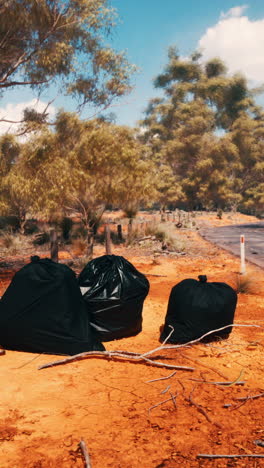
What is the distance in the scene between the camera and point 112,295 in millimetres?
4887

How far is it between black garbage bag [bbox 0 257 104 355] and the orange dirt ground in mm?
154

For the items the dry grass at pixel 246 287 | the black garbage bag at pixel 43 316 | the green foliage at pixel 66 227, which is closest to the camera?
the black garbage bag at pixel 43 316

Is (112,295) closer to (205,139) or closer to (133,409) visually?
(133,409)

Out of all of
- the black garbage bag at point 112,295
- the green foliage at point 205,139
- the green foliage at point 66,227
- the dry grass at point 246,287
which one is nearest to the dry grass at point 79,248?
the green foliage at point 66,227

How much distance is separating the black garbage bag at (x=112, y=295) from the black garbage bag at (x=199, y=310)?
0.51m

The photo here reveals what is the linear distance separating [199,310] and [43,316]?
1.88m

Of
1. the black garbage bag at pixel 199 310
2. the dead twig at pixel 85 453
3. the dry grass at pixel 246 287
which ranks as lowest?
the dry grass at pixel 246 287

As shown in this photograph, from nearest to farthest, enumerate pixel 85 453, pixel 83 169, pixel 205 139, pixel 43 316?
pixel 85 453 < pixel 43 316 < pixel 83 169 < pixel 205 139

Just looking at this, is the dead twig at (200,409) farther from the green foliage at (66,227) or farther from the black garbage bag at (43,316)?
the green foliage at (66,227)

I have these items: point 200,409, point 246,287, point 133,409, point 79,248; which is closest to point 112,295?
point 133,409

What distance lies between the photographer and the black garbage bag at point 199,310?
4.82 m

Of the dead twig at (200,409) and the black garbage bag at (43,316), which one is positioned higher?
the black garbage bag at (43,316)

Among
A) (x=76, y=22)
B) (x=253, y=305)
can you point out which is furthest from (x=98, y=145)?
(x=253, y=305)

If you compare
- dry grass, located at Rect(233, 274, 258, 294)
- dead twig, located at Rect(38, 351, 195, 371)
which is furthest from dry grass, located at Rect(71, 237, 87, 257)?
dead twig, located at Rect(38, 351, 195, 371)
